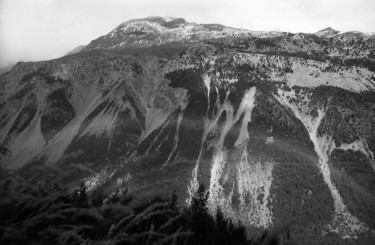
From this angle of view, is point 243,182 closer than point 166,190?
No

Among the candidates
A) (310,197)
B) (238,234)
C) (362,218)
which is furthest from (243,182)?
(238,234)

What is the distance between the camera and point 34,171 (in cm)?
616

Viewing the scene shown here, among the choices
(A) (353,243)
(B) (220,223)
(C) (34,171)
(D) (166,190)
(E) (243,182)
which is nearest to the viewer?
(D) (166,190)

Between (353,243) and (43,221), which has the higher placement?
(43,221)

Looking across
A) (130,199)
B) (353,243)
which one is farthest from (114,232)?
(353,243)

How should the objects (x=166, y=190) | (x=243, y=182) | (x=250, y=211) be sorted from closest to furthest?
(x=166, y=190), (x=250, y=211), (x=243, y=182)

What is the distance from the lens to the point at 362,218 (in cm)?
18838

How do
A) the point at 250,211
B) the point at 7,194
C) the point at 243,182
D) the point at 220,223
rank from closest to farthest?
the point at 7,194
the point at 220,223
the point at 250,211
the point at 243,182

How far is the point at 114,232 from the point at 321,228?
186 meters

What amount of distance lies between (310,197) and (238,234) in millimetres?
123788

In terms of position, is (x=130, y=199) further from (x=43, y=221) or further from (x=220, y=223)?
(x=220, y=223)

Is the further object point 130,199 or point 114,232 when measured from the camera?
point 130,199

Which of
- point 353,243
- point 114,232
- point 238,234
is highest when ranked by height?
point 114,232

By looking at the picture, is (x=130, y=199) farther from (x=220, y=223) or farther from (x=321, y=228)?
(x=321, y=228)
